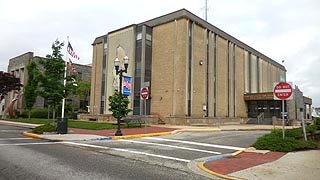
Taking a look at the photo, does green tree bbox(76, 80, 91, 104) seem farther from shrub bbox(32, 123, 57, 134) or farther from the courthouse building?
shrub bbox(32, 123, 57, 134)

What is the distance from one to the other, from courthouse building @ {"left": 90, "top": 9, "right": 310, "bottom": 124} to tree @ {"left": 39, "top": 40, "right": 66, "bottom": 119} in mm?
13169

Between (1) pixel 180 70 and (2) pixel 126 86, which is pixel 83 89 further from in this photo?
(1) pixel 180 70

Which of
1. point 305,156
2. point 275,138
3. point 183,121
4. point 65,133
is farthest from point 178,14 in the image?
point 305,156

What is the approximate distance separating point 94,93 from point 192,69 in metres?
16.8

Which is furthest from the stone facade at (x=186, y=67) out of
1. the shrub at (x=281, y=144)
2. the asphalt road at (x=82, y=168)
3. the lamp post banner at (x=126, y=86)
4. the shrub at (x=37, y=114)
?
the asphalt road at (x=82, y=168)

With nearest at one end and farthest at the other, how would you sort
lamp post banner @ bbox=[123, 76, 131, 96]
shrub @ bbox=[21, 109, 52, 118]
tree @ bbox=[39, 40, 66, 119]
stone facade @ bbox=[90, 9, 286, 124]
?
tree @ bbox=[39, 40, 66, 119] < lamp post banner @ bbox=[123, 76, 131, 96] < stone facade @ bbox=[90, 9, 286, 124] < shrub @ bbox=[21, 109, 52, 118]

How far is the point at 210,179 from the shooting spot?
22.7ft

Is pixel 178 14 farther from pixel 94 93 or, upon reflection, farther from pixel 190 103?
pixel 94 93

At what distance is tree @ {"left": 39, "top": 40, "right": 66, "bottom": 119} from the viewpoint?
20.3 metres

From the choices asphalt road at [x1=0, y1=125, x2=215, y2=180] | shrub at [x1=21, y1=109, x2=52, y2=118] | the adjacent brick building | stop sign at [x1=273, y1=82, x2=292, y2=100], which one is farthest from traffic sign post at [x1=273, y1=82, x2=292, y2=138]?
the adjacent brick building

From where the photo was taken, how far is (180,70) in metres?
31.7

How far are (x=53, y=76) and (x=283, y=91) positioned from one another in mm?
15522

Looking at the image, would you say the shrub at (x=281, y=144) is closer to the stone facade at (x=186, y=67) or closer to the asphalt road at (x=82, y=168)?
the asphalt road at (x=82, y=168)

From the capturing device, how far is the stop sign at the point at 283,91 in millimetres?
11664
